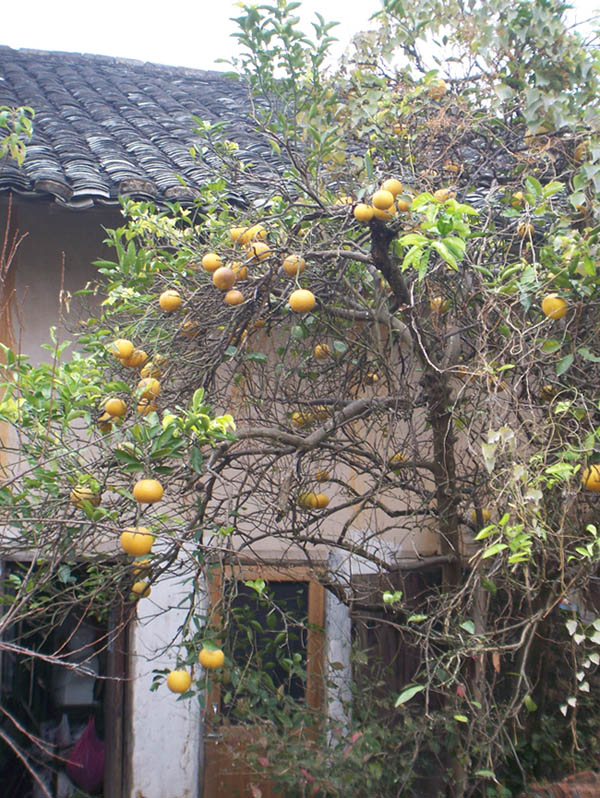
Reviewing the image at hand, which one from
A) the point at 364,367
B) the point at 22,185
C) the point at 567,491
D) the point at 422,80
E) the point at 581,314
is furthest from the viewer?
→ the point at 22,185

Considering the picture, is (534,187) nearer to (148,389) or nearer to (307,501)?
(148,389)

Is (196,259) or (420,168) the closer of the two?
(196,259)

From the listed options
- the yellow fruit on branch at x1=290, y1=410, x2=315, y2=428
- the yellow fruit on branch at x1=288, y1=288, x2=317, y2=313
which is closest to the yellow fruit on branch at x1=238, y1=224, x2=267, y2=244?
the yellow fruit on branch at x1=288, y1=288, x2=317, y2=313

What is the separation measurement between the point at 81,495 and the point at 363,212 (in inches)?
50.5

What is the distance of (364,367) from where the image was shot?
357 cm

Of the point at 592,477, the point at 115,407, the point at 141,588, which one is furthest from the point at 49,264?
the point at 592,477

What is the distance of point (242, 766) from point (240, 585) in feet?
3.33

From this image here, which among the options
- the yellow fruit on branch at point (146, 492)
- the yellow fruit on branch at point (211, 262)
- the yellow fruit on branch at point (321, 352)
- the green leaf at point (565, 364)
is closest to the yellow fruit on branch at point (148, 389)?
the yellow fruit on branch at point (146, 492)

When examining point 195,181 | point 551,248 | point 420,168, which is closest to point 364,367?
point 420,168

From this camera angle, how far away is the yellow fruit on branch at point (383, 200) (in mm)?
2467

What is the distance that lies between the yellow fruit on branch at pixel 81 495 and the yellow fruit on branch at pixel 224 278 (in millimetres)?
816

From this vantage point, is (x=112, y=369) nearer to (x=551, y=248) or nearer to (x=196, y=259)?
(x=196, y=259)

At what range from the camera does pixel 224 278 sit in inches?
104

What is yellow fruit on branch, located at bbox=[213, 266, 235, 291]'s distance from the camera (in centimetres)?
263
